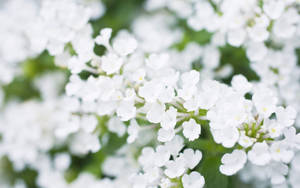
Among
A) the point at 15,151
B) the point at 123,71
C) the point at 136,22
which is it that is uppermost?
the point at 123,71

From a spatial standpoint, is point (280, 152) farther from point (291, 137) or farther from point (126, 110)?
point (126, 110)

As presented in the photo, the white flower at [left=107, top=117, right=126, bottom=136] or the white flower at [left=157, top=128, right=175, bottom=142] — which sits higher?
the white flower at [left=157, top=128, right=175, bottom=142]

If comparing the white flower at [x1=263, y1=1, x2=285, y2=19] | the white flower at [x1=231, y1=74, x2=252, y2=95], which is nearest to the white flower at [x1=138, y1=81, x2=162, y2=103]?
the white flower at [x1=231, y1=74, x2=252, y2=95]

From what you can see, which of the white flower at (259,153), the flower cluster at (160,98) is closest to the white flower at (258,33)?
the flower cluster at (160,98)

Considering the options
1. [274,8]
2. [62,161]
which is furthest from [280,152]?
[62,161]

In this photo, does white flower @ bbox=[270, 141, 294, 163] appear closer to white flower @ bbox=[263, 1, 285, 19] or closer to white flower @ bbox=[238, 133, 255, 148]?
white flower @ bbox=[238, 133, 255, 148]

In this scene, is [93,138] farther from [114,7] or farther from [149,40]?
[114,7]

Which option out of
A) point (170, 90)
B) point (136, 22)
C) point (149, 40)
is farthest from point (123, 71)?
point (136, 22)
